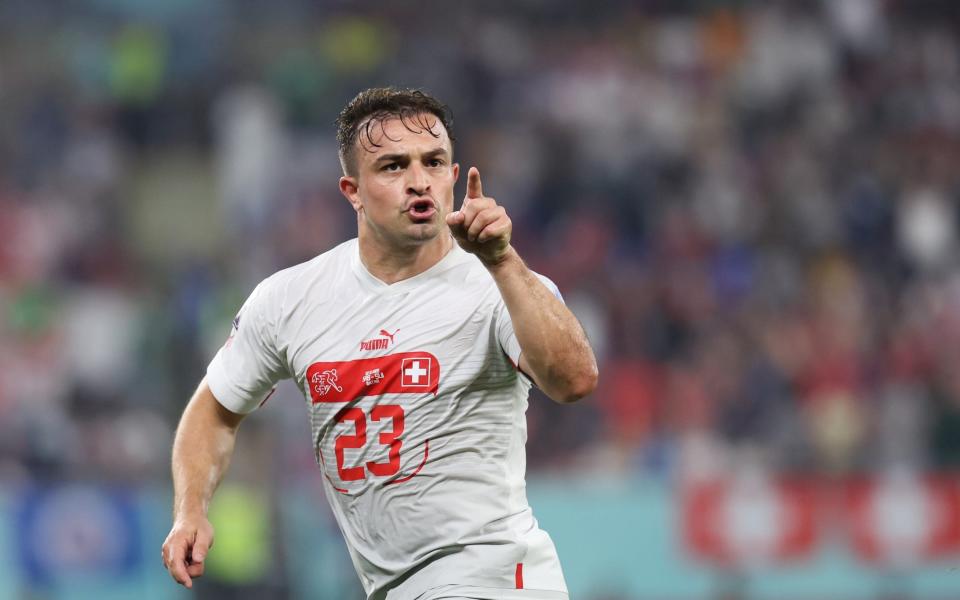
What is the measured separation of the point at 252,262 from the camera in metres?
11.7

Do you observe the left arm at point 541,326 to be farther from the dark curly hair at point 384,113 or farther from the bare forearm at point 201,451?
the bare forearm at point 201,451

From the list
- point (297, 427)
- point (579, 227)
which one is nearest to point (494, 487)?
point (297, 427)

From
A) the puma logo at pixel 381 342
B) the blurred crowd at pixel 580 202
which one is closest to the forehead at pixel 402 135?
the puma logo at pixel 381 342

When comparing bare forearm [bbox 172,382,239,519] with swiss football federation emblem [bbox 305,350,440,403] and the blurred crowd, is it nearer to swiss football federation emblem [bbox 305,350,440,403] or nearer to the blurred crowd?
swiss football federation emblem [bbox 305,350,440,403]

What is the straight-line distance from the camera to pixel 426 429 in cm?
434

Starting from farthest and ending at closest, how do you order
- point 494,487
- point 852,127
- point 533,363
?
point 852,127
point 494,487
point 533,363

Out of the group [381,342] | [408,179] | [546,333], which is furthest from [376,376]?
[546,333]

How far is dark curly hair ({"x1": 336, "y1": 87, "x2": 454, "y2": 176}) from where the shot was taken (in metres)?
4.50

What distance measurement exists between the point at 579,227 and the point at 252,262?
2.92 m

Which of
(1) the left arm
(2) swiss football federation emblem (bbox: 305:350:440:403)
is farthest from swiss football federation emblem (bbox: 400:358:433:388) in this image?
(1) the left arm

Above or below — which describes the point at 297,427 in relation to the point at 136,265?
below

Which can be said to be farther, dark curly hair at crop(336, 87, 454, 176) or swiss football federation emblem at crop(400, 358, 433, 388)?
dark curly hair at crop(336, 87, 454, 176)

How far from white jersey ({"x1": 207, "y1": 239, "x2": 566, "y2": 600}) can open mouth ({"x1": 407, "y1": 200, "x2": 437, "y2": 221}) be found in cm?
21

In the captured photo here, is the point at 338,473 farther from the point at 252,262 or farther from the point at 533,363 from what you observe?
the point at 252,262
